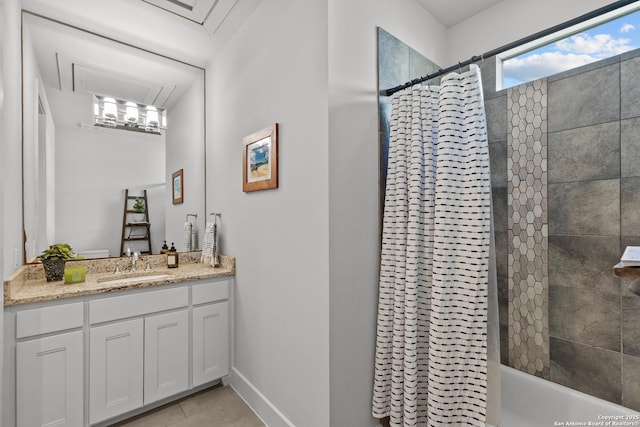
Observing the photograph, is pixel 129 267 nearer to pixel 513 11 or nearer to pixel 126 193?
pixel 126 193

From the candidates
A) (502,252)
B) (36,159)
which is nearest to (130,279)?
(36,159)

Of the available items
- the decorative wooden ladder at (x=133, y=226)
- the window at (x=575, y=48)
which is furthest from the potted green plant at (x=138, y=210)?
the window at (x=575, y=48)

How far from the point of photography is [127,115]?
2400mm

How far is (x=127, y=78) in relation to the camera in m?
2.40

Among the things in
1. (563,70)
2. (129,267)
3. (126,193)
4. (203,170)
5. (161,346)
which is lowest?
(161,346)

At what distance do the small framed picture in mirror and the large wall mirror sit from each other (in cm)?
2

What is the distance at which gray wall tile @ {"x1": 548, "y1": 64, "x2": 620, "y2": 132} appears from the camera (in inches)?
64.4

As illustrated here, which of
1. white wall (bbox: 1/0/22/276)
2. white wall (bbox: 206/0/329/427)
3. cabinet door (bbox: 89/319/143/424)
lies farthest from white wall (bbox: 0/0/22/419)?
white wall (bbox: 206/0/329/427)

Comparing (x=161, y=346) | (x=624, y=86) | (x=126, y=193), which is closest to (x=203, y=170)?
(x=126, y=193)

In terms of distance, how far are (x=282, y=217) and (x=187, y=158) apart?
4.50 feet

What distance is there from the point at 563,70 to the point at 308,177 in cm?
173

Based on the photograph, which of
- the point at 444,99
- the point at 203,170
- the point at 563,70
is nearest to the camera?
the point at 444,99

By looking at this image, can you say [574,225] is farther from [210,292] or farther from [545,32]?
[210,292]

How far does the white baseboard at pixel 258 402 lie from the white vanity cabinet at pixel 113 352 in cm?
14
